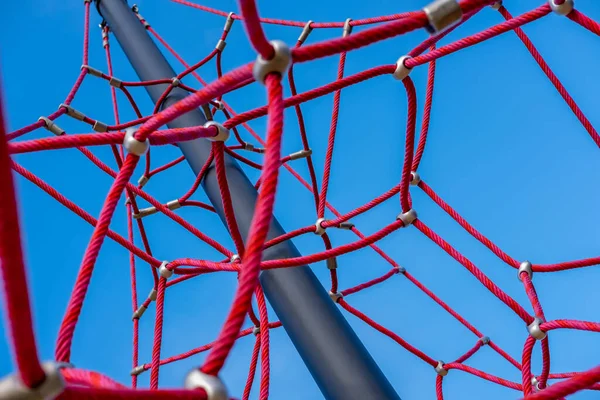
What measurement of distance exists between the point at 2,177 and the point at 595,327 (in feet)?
2.22

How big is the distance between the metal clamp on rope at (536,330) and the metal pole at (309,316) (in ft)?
0.69

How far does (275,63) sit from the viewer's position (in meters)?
0.50

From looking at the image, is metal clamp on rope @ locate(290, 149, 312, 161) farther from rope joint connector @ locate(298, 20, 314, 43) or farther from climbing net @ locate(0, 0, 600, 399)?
rope joint connector @ locate(298, 20, 314, 43)

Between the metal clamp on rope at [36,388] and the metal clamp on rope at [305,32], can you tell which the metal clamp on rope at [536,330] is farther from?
the metal clamp on rope at [305,32]

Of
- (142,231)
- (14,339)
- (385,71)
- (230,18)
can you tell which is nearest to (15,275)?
(14,339)

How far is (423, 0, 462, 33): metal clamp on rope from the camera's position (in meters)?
0.53

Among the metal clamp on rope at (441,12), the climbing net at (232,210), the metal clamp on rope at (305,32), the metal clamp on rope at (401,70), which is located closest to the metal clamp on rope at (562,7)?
the climbing net at (232,210)

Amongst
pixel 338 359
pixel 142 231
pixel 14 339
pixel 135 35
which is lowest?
pixel 14 339

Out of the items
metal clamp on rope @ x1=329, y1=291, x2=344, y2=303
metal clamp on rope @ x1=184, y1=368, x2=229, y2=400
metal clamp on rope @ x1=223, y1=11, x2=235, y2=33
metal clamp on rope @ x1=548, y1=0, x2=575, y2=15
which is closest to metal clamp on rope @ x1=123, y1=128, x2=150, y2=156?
metal clamp on rope @ x1=184, y1=368, x2=229, y2=400

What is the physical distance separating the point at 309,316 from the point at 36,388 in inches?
19.8

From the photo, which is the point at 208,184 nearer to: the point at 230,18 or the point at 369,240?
the point at 369,240

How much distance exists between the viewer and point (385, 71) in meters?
0.81

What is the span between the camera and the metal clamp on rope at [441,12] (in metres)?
0.53

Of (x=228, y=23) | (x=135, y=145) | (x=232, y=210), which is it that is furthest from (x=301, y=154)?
(x=135, y=145)
